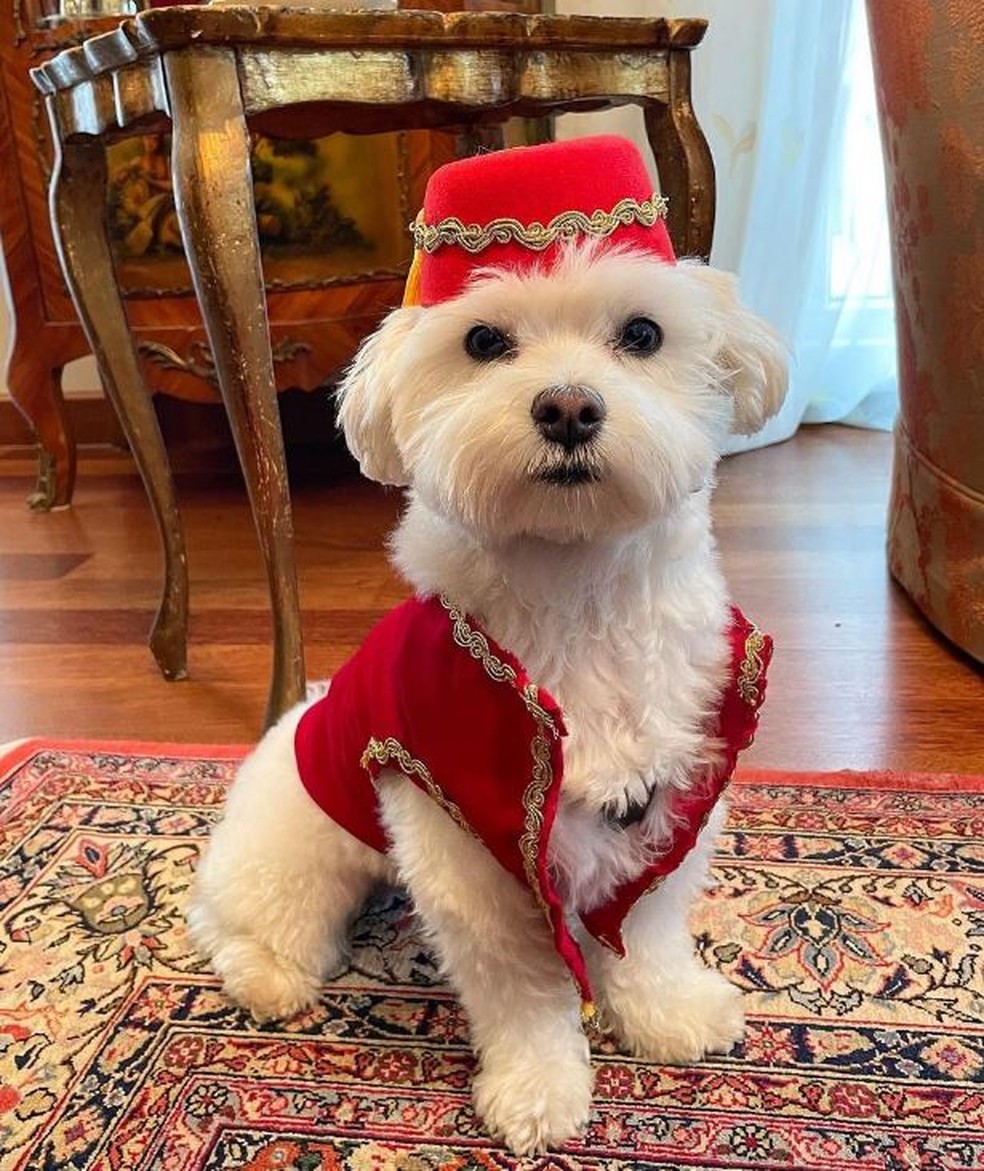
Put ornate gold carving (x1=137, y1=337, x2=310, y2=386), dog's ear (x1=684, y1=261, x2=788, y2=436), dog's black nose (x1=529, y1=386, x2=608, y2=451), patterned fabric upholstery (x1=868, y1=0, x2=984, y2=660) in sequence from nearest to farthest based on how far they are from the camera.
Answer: dog's black nose (x1=529, y1=386, x2=608, y2=451)
dog's ear (x1=684, y1=261, x2=788, y2=436)
patterned fabric upholstery (x1=868, y1=0, x2=984, y2=660)
ornate gold carving (x1=137, y1=337, x2=310, y2=386)

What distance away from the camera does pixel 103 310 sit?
5.02 ft

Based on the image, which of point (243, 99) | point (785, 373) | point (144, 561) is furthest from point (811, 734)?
point (144, 561)

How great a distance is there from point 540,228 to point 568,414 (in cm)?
13

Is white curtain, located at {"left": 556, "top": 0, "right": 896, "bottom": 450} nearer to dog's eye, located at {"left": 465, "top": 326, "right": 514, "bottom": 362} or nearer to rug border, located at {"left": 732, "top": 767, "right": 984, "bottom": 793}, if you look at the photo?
rug border, located at {"left": 732, "top": 767, "right": 984, "bottom": 793}

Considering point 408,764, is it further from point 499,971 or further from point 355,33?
point 355,33

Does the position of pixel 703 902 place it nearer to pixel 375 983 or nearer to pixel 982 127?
pixel 375 983

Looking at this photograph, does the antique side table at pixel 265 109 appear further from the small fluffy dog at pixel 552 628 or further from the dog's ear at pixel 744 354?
the dog's ear at pixel 744 354

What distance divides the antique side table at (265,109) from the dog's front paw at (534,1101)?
24.3 inches

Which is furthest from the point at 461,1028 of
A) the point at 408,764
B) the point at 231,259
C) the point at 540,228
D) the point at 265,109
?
the point at 265,109

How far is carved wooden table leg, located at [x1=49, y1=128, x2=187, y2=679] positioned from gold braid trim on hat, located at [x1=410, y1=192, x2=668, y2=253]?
3.02ft

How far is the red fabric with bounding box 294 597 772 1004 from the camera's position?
764 mm

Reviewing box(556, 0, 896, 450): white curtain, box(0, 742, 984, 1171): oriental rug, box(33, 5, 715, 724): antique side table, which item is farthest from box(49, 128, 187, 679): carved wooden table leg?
box(556, 0, 896, 450): white curtain

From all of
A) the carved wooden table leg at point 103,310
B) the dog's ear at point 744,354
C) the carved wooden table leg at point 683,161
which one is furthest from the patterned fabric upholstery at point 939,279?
the carved wooden table leg at point 103,310

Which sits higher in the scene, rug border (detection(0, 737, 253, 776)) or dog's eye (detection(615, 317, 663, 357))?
dog's eye (detection(615, 317, 663, 357))
